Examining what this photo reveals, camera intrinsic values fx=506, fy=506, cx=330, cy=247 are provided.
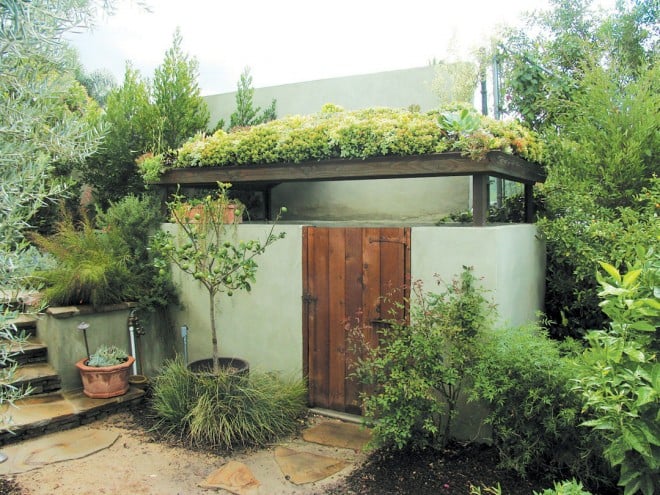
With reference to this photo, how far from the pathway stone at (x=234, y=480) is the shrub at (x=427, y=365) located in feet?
3.21

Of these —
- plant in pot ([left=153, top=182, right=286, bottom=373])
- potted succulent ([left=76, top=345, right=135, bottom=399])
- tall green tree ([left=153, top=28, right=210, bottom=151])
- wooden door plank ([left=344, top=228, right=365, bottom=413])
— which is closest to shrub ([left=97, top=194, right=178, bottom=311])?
plant in pot ([left=153, top=182, right=286, bottom=373])

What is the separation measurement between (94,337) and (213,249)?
2.03 metres

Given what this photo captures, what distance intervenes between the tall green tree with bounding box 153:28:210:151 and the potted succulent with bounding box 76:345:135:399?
3375 millimetres

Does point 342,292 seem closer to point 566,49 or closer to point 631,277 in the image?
point 631,277

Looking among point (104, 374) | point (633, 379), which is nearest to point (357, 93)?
point (104, 374)

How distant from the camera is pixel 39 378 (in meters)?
5.13

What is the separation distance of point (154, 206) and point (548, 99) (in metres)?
5.16

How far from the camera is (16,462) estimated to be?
401 cm

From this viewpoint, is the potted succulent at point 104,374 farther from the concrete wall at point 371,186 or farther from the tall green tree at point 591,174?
the tall green tree at point 591,174

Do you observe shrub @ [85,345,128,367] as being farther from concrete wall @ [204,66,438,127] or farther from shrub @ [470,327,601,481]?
concrete wall @ [204,66,438,127]

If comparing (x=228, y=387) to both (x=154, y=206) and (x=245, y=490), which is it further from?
(x=154, y=206)

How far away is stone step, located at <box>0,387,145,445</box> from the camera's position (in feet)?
14.5

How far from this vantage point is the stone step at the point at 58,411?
14.5ft

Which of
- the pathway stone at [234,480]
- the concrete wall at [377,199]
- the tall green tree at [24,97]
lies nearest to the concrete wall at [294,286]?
the concrete wall at [377,199]
